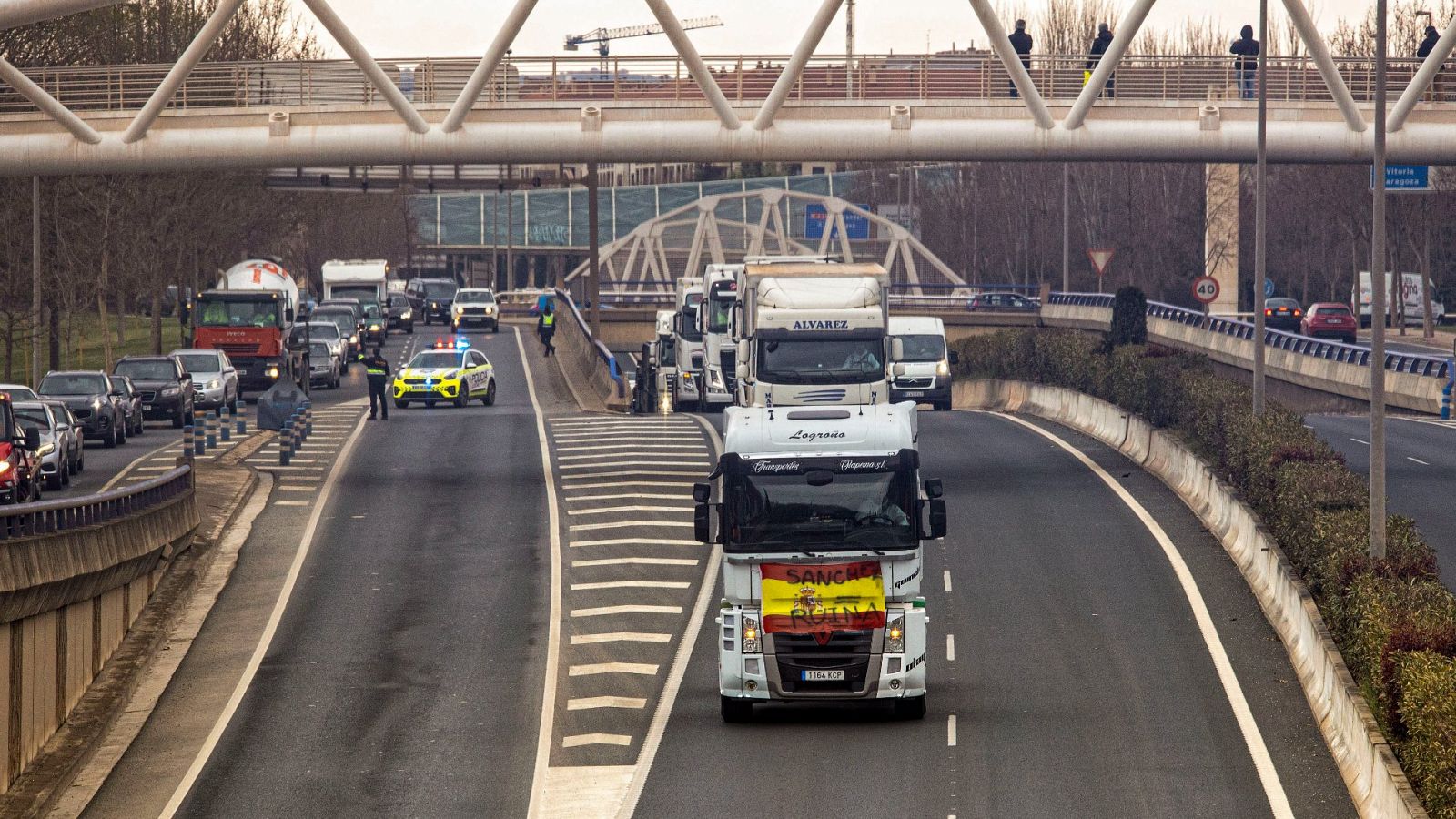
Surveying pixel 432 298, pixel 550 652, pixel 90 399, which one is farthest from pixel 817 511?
pixel 432 298

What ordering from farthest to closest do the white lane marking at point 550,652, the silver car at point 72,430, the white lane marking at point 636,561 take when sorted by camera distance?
the silver car at point 72,430
the white lane marking at point 636,561
the white lane marking at point 550,652

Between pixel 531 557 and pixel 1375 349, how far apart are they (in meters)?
14.1

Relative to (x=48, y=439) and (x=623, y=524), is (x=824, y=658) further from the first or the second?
(x=48, y=439)

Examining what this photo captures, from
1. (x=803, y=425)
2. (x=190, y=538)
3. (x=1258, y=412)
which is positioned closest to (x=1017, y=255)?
(x=1258, y=412)

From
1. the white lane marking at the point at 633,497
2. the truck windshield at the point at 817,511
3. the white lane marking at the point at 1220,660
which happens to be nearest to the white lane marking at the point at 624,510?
the white lane marking at the point at 633,497

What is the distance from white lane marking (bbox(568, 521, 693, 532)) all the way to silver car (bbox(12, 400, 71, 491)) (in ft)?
31.7

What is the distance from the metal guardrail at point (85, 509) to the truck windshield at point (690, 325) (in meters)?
A: 20.3

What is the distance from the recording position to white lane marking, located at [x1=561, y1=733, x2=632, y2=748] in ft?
71.7

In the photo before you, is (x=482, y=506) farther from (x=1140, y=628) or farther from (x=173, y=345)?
(x=173, y=345)

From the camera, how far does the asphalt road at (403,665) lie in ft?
66.8

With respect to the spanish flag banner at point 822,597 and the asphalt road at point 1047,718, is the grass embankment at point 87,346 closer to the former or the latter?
the asphalt road at point 1047,718

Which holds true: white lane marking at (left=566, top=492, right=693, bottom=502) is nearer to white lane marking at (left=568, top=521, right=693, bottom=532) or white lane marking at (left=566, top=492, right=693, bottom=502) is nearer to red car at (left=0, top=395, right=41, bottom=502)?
white lane marking at (left=568, top=521, right=693, bottom=532)

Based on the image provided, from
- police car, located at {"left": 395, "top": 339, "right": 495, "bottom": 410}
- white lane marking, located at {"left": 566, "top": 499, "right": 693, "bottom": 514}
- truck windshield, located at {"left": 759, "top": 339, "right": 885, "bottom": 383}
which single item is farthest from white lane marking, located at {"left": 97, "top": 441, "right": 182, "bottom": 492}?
truck windshield, located at {"left": 759, "top": 339, "right": 885, "bottom": 383}

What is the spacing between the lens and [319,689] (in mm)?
24578
